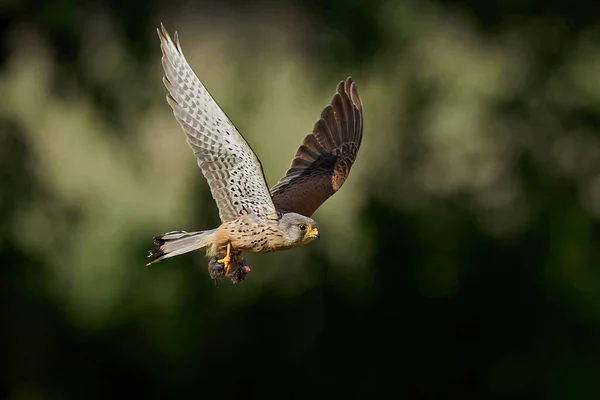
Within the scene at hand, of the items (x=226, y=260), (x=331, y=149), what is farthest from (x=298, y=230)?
(x=331, y=149)

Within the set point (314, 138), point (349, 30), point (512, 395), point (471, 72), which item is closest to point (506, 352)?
point (512, 395)

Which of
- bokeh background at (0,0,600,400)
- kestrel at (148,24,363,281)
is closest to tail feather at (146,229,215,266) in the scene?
kestrel at (148,24,363,281)

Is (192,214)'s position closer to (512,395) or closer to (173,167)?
(173,167)

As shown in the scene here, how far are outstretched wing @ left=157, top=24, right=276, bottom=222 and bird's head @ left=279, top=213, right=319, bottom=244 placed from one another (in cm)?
6

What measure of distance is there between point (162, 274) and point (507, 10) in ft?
13.7

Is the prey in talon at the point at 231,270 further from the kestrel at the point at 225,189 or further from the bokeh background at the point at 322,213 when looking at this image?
the bokeh background at the point at 322,213

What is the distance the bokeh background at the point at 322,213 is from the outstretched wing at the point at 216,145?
18.7 ft

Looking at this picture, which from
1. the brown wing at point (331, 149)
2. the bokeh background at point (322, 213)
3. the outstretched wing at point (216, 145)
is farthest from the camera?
the bokeh background at point (322, 213)

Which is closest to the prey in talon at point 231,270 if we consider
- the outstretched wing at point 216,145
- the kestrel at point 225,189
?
the kestrel at point 225,189

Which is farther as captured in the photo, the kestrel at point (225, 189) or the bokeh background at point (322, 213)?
the bokeh background at point (322, 213)

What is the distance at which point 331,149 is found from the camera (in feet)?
15.7

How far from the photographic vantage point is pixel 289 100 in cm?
943

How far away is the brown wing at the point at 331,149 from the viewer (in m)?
4.48

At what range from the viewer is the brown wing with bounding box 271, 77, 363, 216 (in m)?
4.48
